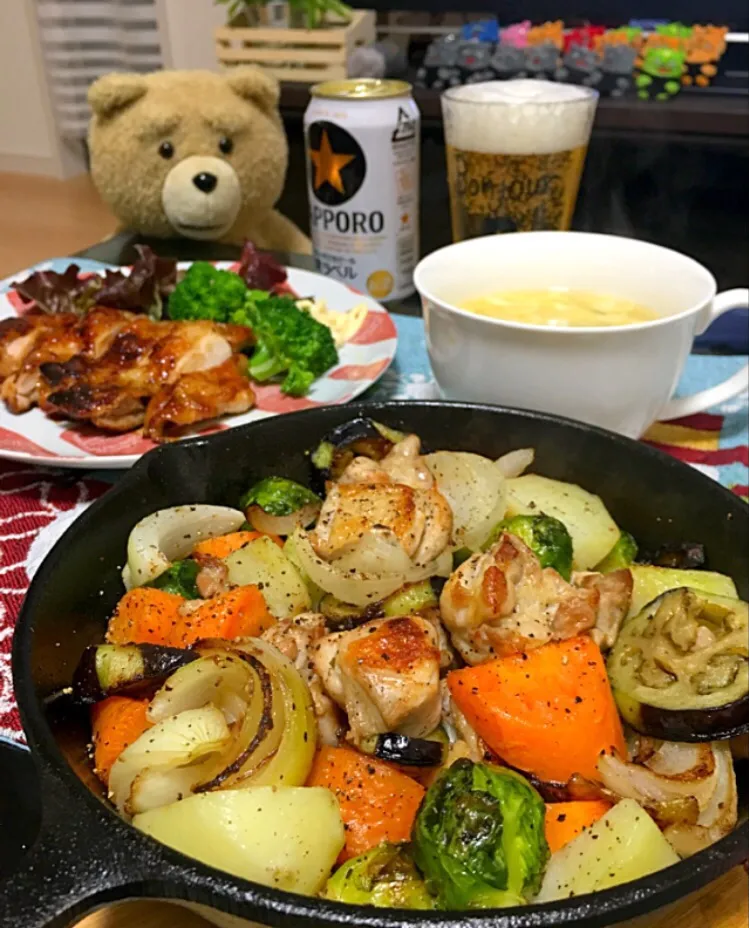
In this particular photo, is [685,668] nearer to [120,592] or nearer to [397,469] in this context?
[397,469]

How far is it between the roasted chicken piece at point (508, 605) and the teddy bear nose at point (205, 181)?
1626 mm

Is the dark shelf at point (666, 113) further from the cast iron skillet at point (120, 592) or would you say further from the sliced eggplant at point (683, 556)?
the sliced eggplant at point (683, 556)

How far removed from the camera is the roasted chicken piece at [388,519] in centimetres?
103

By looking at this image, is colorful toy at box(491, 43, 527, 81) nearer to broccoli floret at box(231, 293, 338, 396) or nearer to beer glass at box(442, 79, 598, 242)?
beer glass at box(442, 79, 598, 242)

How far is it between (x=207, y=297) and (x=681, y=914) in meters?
1.49

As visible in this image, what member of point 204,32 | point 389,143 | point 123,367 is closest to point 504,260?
point 389,143

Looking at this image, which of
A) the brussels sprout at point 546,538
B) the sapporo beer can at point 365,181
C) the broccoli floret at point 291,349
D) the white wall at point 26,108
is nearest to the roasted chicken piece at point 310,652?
the brussels sprout at point 546,538

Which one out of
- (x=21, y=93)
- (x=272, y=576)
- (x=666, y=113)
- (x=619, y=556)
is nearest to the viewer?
(x=272, y=576)

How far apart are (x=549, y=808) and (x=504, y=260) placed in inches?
41.9

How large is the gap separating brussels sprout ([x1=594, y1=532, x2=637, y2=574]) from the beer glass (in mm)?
1074

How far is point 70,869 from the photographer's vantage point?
63cm

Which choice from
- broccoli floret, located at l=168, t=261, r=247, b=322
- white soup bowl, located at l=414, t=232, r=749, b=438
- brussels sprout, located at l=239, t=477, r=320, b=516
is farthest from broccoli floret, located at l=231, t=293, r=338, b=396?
brussels sprout, located at l=239, t=477, r=320, b=516

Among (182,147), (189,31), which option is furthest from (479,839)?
(189,31)

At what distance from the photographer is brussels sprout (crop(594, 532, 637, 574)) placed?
118cm
